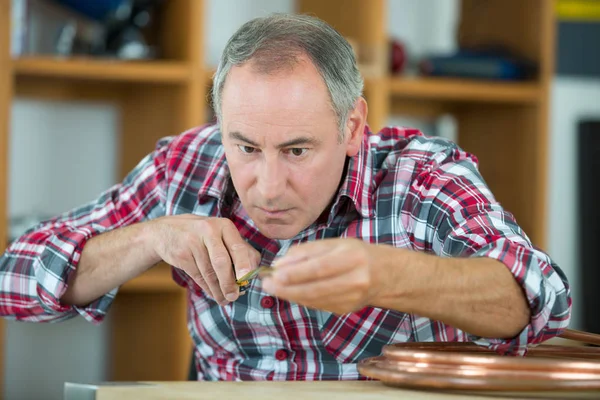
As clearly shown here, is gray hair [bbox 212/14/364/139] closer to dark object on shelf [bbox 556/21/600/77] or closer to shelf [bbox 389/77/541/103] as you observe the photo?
Answer: shelf [bbox 389/77/541/103]

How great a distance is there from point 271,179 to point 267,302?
0.28 metres

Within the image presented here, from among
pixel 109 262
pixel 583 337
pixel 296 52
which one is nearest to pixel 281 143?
pixel 296 52

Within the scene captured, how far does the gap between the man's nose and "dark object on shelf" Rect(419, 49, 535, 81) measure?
1480 mm

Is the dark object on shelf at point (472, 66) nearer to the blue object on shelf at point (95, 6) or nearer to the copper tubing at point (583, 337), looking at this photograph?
the blue object on shelf at point (95, 6)

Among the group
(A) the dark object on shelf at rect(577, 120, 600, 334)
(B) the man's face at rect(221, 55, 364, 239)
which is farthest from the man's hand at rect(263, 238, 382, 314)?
(A) the dark object on shelf at rect(577, 120, 600, 334)

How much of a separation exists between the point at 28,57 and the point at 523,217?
61.4 inches

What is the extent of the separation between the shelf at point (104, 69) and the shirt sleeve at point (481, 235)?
107 cm

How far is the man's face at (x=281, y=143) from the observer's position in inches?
47.6

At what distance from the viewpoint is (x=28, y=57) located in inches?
86.3

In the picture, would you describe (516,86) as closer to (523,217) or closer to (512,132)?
(512,132)

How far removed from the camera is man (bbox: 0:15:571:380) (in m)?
1.02

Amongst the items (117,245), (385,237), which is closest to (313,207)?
(385,237)

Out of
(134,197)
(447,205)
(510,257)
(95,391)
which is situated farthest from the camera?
(134,197)

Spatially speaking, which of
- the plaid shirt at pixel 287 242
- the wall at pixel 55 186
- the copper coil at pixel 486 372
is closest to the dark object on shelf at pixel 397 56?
the wall at pixel 55 186
